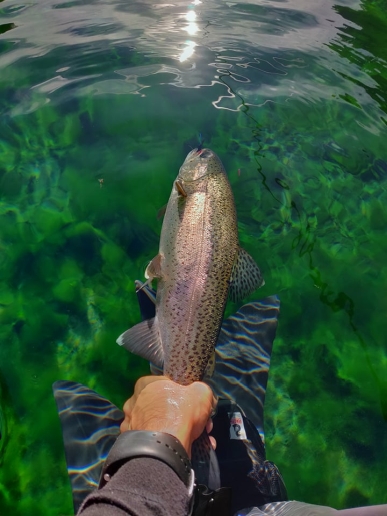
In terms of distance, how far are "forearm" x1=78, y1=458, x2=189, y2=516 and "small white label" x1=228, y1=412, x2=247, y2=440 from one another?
66.5 inches

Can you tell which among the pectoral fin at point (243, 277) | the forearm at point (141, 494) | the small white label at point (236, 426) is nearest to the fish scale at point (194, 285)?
the pectoral fin at point (243, 277)

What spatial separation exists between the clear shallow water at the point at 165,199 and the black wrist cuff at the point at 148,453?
1.67 meters

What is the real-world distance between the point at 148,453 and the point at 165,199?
3.28 meters

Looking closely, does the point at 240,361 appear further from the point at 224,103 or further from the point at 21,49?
the point at 21,49

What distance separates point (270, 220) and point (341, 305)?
128 centimetres

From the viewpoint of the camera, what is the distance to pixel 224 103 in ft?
19.7

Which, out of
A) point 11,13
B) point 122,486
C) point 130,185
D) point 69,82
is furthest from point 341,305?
point 11,13

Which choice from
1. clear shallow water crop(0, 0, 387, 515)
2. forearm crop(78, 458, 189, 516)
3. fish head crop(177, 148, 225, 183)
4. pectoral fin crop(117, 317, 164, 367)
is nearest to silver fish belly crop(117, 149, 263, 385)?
pectoral fin crop(117, 317, 164, 367)

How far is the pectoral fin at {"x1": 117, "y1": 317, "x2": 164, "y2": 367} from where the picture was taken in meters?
3.40

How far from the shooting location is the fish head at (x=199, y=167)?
3.89m

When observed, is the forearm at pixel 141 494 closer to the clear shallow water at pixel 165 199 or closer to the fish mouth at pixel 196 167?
the clear shallow water at pixel 165 199

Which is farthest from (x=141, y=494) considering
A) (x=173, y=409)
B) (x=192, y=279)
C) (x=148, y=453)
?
(x=192, y=279)

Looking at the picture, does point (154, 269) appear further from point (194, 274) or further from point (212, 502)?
point (212, 502)

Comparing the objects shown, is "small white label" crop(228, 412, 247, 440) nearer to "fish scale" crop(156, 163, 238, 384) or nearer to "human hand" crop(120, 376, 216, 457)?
"human hand" crop(120, 376, 216, 457)
